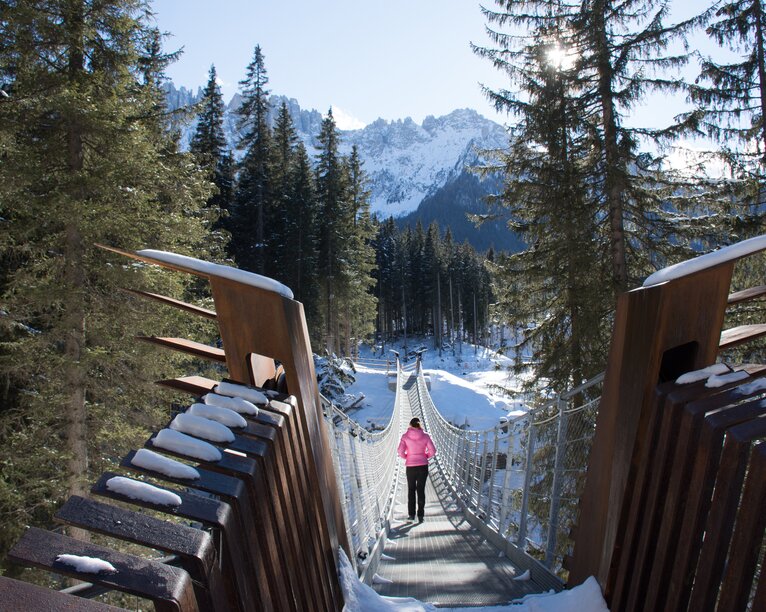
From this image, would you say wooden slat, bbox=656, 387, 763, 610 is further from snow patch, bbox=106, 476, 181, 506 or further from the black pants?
the black pants

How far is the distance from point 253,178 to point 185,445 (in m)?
28.1

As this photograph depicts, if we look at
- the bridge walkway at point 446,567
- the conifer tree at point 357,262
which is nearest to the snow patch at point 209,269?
the bridge walkway at point 446,567

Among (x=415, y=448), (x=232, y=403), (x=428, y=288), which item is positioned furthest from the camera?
(x=428, y=288)

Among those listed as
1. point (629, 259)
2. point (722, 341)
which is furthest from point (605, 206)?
point (722, 341)

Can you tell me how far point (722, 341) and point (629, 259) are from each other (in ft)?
24.5

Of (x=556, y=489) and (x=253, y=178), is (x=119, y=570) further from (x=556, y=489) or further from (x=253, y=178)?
(x=253, y=178)

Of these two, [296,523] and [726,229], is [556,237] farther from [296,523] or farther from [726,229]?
[296,523]

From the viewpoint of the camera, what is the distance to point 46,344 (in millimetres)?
7746

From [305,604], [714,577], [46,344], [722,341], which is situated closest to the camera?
[714,577]

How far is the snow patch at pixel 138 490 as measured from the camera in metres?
1.06

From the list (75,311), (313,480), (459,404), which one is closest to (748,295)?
(313,480)

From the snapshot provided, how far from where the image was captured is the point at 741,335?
7.32ft

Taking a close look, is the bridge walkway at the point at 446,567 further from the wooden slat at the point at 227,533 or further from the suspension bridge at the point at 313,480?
the wooden slat at the point at 227,533

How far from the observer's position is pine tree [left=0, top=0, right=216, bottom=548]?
24.8 feet
